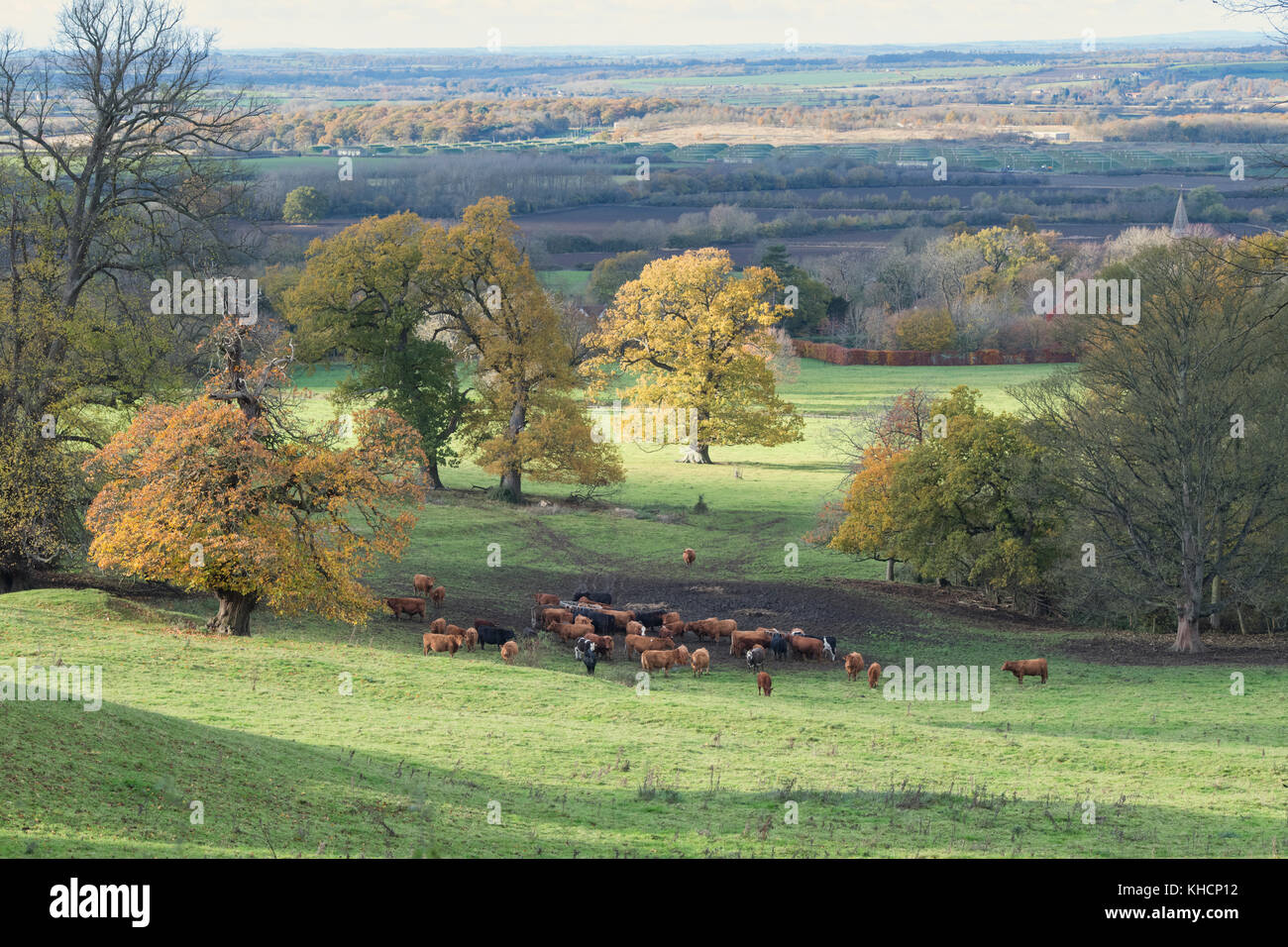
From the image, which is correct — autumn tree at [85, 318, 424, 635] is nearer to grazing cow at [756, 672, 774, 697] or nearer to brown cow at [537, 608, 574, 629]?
brown cow at [537, 608, 574, 629]

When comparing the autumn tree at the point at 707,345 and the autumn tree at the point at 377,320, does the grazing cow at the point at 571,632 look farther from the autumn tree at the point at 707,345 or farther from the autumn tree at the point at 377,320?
the autumn tree at the point at 707,345

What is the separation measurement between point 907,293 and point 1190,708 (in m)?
118

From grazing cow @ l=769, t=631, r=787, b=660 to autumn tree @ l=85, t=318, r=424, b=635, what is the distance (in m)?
9.81

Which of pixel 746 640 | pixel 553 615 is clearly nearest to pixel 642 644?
pixel 746 640

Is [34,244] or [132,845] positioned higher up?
[34,244]

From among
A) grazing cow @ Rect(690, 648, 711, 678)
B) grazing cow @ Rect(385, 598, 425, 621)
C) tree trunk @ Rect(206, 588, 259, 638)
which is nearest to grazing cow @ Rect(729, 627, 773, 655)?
grazing cow @ Rect(690, 648, 711, 678)

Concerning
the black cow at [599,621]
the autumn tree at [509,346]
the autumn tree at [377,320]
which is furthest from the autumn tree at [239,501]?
the autumn tree at [377,320]

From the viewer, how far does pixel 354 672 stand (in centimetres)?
2569

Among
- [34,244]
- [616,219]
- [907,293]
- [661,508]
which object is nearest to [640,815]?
[34,244]

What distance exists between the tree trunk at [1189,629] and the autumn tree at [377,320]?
3220cm

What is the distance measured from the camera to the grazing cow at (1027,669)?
30538 mm
